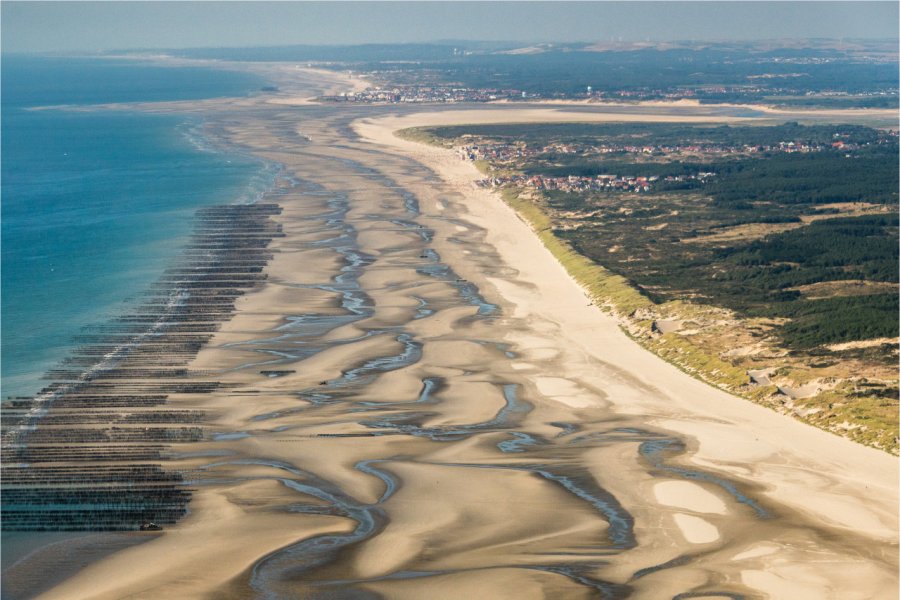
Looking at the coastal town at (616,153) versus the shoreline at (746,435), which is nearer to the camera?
the shoreline at (746,435)

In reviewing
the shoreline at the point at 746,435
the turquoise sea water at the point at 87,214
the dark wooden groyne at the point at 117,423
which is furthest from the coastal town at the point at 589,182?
the dark wooden groyne at the point at 117,423

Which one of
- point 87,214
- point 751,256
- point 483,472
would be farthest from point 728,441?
point 87,214

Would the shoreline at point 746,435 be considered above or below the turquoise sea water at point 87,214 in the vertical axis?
below

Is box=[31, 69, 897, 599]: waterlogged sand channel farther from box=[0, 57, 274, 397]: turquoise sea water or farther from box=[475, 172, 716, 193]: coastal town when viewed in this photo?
box=[475, 172, 716, 193]: coastal town

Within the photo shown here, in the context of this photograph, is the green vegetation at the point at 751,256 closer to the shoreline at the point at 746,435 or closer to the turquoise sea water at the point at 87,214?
the shoreline at the point at 746,435

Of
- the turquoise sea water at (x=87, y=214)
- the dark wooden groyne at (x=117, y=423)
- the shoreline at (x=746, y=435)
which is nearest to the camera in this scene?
the dark wooden groyne at (x=117, y=423)

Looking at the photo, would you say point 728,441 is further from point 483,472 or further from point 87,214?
point 87,214

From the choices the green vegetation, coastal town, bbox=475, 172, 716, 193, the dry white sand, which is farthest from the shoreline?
coastal town, bbox=475, 172, 716, 193
